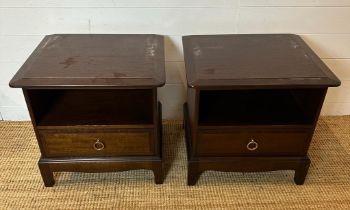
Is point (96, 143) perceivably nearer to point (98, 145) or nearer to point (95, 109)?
point (98, 145)

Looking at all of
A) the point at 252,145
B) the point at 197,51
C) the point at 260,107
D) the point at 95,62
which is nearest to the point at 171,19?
the point at 197,51

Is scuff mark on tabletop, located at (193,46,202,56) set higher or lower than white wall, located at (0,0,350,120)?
lower

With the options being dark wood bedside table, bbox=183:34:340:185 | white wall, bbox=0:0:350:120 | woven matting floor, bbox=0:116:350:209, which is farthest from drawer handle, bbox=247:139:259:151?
white wall, bbox=0:0:350:120

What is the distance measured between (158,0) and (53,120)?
26.2 inches

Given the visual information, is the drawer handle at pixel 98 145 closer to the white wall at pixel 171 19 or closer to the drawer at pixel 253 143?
the drawer at pixel 253 143

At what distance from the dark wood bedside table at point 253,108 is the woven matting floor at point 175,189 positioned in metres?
0.08

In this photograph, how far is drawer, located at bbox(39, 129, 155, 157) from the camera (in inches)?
46.0

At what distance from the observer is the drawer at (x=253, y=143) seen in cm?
117

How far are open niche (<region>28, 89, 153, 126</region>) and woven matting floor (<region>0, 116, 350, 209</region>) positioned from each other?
307 millimetres

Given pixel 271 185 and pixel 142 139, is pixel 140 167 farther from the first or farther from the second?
pixel 271 185

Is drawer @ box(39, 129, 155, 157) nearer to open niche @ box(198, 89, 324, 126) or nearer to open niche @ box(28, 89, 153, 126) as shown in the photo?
open niche @ box(28, 89, 153, 126)

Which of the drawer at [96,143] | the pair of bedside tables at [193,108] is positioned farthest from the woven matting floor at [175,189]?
the drawer at [96,143]

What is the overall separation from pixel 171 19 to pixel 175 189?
0.75 m

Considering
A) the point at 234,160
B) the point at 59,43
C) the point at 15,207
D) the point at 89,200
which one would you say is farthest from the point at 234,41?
the point at 15,207
